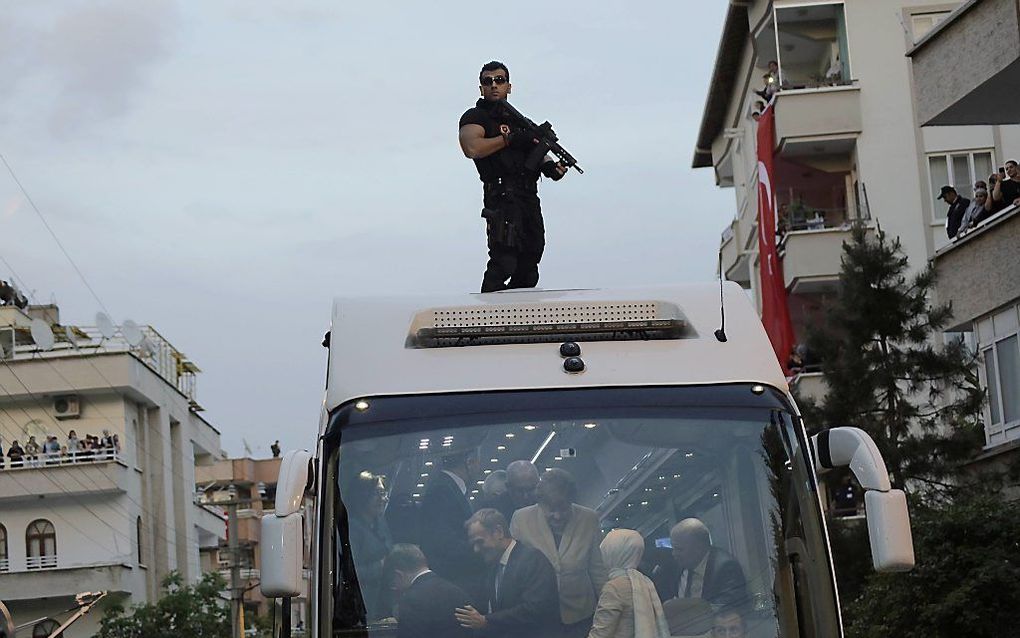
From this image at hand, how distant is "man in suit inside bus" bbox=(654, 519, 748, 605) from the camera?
26.0 feet

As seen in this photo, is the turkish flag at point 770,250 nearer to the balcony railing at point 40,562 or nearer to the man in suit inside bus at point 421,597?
the man in suit inside bus at point 421,597

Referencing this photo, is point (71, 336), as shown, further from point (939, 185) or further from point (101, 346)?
point (939, 185)

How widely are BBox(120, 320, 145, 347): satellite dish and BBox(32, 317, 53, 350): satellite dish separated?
3318mm

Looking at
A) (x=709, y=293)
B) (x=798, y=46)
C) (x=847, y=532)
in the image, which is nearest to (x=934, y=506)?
(x=847, y=532)

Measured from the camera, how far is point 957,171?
38031 millimetres

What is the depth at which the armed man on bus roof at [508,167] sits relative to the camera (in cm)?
1109

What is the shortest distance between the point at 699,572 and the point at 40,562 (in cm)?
5924

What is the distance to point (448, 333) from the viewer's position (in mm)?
8844


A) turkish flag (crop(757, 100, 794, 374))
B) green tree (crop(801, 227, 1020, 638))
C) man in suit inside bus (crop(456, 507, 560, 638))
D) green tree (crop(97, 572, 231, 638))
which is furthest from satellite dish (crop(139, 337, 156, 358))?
man in suit inside bus (crop(456, 507, 560, 638))

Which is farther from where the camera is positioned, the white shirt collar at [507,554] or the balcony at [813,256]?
the balcony at [813,256]

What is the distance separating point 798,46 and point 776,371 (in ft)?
110

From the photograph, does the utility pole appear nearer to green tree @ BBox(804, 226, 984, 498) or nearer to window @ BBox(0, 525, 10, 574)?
window @ BBox(0, 525, 10, 574)

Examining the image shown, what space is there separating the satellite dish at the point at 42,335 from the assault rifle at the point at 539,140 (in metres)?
58.1

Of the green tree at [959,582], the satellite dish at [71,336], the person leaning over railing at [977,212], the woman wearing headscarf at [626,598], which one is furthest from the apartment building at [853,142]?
the satellite dish at [71,336]
